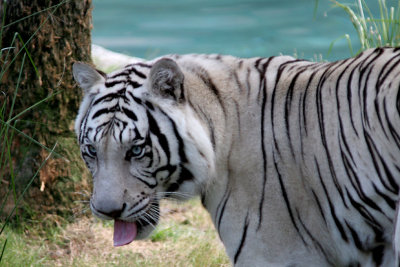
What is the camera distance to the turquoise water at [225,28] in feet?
48.9

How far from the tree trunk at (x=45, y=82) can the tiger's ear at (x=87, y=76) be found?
119 centimetres

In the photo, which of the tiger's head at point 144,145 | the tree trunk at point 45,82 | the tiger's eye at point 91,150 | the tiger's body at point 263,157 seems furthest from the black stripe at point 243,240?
the tree trunk at point 45,82

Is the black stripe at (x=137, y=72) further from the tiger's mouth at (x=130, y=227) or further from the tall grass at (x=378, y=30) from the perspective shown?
the tall grass at (x=378, y=30)

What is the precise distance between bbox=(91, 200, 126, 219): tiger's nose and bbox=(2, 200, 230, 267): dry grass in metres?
1.37

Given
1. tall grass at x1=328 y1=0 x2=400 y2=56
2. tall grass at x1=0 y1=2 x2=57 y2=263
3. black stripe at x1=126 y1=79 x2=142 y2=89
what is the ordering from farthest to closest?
tall grass at x1=328 y1=0 x2=400 y2=56
black stripe at x1=126 y1=79 x2=142 y2=89
tall grass at x1=0 y1=2 x2=57 y2=263

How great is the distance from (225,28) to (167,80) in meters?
12.2

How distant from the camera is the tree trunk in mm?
4617

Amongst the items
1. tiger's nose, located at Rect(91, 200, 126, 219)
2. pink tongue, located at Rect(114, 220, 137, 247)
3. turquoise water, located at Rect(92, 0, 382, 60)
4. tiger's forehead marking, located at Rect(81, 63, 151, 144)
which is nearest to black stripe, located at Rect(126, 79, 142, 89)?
tiger's forehead marking, located at Rect(81, 63, 151, 144)

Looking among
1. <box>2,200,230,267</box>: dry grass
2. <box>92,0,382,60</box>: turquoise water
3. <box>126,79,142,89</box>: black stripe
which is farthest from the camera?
<box>92,0,382,60</box>: turquoise water

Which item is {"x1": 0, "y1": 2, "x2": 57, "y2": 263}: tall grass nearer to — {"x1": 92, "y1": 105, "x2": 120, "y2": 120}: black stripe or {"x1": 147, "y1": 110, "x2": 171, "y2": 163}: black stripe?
{"x1": 92, "y1": 105, "x2": 120, "y2": 120}: black stripe

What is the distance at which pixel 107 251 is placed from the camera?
488 centimetres

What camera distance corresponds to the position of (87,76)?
11.2ft

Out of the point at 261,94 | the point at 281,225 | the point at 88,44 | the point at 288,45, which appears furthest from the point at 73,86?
the point at 288,45

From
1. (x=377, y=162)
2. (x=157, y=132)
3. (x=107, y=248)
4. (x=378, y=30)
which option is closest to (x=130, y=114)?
(x=157, y=132)
